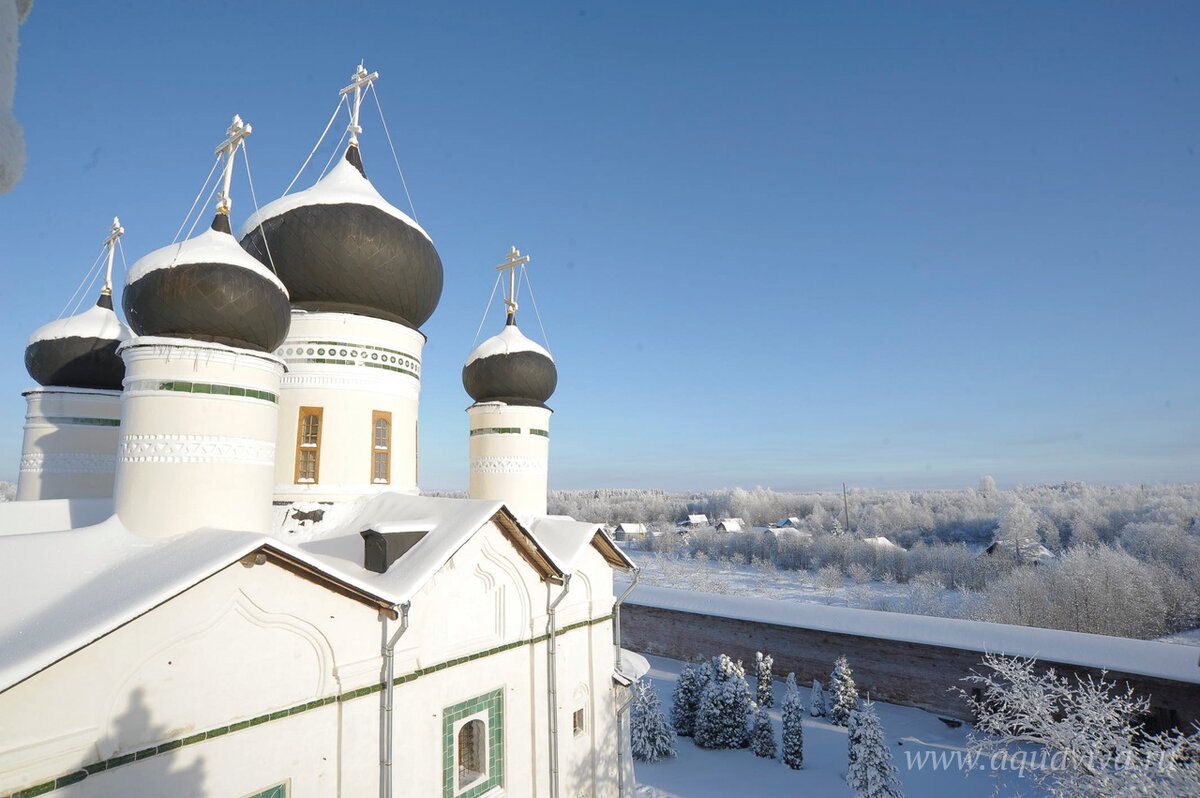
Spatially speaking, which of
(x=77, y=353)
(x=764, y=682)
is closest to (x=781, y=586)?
(x=764, y=682)

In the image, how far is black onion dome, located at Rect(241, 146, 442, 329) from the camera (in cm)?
787

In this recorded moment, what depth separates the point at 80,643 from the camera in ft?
11.7

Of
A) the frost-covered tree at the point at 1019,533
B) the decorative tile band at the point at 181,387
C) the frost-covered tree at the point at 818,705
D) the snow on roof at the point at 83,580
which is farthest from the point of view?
the frost-covered tree at the point at 1019,533

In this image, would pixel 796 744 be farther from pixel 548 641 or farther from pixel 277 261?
pixel 277 261

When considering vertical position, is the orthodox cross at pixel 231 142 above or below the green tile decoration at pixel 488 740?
above

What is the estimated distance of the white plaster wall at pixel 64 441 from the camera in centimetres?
1002

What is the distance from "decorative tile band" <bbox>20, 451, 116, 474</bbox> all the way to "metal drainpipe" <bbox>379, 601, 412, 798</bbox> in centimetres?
780

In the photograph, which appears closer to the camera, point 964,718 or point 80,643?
point 80,643

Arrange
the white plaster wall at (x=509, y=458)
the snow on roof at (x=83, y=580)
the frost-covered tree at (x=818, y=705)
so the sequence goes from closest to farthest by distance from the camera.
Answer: the snow on roof at (x=83, y=580) < the white plaster wall at (x=509, y=458) < the frost-covered tree at (x=818, y=705)

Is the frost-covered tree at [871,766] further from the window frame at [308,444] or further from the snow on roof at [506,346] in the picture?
the window frame at [308,444]

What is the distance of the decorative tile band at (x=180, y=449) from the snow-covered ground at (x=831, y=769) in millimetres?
9453

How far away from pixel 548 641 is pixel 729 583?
27510mm

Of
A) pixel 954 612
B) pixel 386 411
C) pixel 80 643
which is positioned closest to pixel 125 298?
pixel 386 411

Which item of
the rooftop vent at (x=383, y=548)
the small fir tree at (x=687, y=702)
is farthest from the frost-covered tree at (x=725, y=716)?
the rooftop vent at (x=383, y=548)
